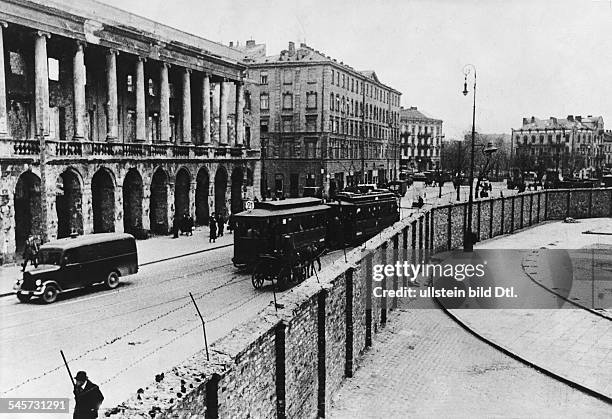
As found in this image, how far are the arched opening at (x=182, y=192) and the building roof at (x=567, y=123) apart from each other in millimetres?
108544

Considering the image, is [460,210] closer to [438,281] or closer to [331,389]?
[438,281]

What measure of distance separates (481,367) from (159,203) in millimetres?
27183

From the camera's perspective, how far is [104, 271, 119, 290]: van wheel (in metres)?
21.5

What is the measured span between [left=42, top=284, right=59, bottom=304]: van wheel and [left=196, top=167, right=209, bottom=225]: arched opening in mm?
23649

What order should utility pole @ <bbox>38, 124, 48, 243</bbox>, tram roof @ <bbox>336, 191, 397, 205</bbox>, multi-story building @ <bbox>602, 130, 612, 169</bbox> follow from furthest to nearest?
multi-story building @ <bbox>602, 130, 612, 169</bbox> < tram roof @ <bbox>336, 191, 397, 205</bbox> < utility pole @ <bbox>38, 124, 48, 243</bbox>

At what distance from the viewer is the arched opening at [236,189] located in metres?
47.8

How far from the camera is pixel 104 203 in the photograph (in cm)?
3325

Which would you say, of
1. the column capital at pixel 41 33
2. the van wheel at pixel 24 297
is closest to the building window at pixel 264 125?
the column capital at pixel 41 33

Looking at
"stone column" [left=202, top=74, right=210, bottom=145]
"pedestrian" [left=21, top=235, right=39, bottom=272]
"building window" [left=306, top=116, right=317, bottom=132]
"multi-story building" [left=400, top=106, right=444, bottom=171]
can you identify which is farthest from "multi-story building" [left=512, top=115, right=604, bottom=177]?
"pedestrian" [left=21, top=235, right=39, bottom=272]

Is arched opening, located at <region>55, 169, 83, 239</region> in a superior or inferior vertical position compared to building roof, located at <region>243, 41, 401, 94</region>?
inferior

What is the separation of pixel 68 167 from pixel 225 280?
11.8 meters

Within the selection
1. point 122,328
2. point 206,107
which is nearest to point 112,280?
point 122,328

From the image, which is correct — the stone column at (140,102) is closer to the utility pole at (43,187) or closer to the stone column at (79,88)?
the stone column at (79,88)

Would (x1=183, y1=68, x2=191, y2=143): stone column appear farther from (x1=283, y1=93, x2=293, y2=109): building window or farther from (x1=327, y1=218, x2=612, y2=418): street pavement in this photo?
(x1=283, y1=93, x2=293, y2=109): building window
